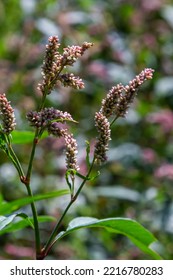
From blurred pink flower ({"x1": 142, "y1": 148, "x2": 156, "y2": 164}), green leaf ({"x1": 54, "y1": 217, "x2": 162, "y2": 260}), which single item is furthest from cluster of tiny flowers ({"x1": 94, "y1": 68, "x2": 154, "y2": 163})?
blurred pink flower ({"x1": 142, "y1": 148, "x2": 156, "y2": 164})

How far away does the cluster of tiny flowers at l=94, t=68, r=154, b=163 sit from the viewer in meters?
1.21

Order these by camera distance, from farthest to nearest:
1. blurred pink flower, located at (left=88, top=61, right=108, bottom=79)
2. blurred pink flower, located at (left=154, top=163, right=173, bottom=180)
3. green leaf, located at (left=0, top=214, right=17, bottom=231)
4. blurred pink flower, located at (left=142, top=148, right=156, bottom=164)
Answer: blurred pink flower, located at (left=88, top=61, right=108, bottom=79) < blurred pink flower, located at (left=142, top=148, right=156, bottom=164) < blurred pink flower, located at (left=154, top=163, right=173, bottom=180) < green leaf, located at (left=0, top=214, right=17, bottom=231)

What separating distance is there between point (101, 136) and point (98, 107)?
2758 millimetres

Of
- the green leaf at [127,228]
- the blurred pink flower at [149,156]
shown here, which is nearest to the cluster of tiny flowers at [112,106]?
the green leaf at [127,228]

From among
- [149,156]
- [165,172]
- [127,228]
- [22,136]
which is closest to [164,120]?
[149,156]

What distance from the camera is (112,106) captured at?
123cm

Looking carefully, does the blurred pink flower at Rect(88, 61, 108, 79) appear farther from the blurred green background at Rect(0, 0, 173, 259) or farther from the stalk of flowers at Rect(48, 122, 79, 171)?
the stalk of flowers at Rect(48, 122, 79, 171)

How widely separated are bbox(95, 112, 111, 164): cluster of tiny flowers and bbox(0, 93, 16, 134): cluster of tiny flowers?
159mm

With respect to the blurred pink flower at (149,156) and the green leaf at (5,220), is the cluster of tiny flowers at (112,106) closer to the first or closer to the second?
the green leaf at (5,220)

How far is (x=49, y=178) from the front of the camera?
3.36 metres

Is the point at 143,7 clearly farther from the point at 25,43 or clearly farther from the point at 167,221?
the point at 167,221

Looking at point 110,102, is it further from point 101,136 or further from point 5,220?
point 5,220

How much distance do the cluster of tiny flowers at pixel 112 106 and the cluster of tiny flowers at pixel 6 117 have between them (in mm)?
159

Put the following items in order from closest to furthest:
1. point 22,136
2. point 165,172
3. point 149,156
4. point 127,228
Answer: point 127,228, point 22,136, point 165,172, point 149,156
